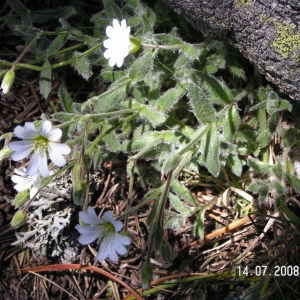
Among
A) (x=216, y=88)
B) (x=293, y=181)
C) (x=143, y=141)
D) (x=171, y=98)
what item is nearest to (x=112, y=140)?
(x=143, y=141)

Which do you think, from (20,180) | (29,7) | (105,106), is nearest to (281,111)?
(105,106)

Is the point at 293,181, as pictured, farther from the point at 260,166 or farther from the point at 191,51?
the point at 191,51

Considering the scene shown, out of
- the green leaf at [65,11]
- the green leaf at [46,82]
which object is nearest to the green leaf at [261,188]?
the green leaf at [46,82]

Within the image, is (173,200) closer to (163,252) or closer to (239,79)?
(163,252)

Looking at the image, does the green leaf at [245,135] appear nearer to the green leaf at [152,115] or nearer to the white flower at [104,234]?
the green leaf at [152,115]

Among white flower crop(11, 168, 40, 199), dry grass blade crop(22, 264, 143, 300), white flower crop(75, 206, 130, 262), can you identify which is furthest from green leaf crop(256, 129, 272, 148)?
white flower crop(11, 168, 40, 199)
